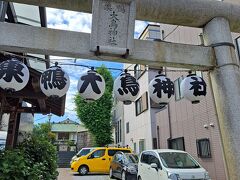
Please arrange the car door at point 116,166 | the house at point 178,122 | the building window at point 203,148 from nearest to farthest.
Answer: the house at point 178,122 < the building window at point 203,148 < the car door at point 116,166

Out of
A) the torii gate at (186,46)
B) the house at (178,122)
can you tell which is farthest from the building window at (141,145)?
the torii gate at (186,46)

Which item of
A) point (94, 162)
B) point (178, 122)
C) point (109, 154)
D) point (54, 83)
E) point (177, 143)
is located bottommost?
point (94, 162)

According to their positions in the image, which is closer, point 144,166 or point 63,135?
point 144,166

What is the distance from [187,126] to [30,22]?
9.60 m

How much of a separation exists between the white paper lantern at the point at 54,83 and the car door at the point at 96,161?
14921 mm

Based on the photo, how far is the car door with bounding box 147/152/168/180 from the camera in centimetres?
912

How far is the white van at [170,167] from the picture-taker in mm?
8629

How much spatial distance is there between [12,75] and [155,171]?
23.6 ft

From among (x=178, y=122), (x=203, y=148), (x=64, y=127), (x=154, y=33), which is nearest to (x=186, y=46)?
(x=203, y=148)

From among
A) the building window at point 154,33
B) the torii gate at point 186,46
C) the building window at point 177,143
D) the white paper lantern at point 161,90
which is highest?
the building window at point 154,33

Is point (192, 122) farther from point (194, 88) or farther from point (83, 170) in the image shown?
point (83, 170)

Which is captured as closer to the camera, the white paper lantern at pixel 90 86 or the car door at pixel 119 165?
the white paper lantern at pixel 90 86

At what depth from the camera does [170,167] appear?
30.2 ft

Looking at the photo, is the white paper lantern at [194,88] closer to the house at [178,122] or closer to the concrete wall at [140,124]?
the house at [178,122]
